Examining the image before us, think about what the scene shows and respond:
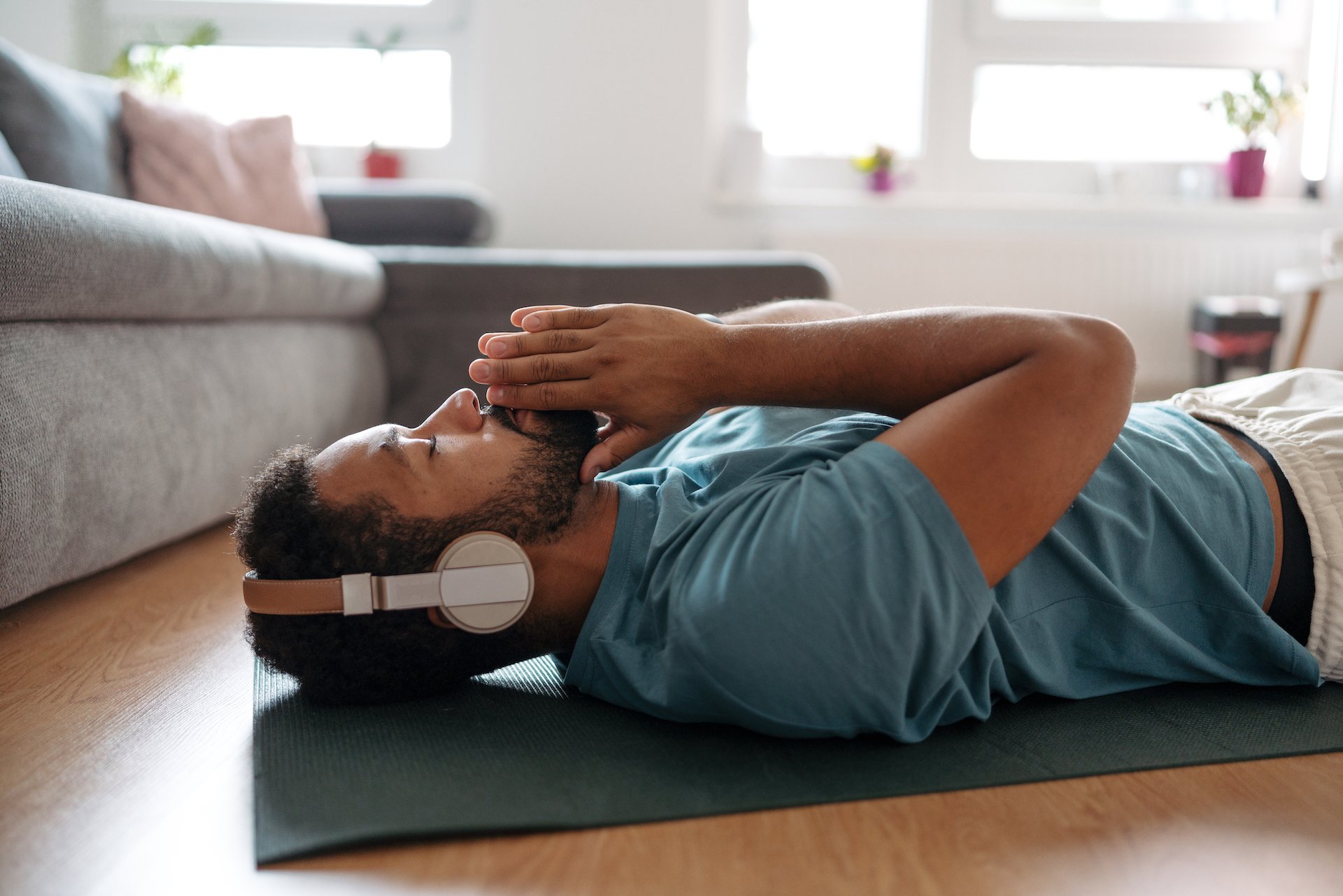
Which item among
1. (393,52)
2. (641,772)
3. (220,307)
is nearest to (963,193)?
(393,52)

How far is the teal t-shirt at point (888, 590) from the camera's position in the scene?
2.54 feet

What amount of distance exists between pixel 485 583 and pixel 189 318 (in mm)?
1118

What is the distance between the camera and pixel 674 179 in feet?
13.5

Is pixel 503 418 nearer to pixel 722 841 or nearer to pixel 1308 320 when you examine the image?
pixel 722 841

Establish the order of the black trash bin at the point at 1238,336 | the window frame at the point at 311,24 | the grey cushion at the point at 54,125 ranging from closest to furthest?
1. the grey cushion at the point at 54,125
2. the black trash bin at the point at 1238,336
3. the window frame at the point at 311,24

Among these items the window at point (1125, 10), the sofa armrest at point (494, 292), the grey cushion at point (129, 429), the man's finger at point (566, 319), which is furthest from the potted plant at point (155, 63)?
the man's finger at point (566, 319)

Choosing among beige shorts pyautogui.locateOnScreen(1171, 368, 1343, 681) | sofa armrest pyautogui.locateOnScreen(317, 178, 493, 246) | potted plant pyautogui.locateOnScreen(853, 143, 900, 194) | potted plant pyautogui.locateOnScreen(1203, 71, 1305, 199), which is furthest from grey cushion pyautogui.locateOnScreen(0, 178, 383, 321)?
potted plant pyautogui.locateOnScreen(1203, 71, 1305, 199)

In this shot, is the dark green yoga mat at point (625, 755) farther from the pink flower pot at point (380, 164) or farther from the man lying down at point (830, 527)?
the pink flower pot at point (380, 164)

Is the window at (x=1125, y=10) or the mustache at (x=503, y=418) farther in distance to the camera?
the window at (x=1125, y=10)

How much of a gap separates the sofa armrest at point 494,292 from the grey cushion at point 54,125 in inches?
28.2

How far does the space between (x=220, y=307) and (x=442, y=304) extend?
857 millimetres

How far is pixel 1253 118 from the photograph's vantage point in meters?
4.10

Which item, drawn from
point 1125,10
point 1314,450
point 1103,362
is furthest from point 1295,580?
point 1125,10

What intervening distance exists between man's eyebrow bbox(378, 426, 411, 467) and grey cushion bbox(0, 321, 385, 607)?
0.54m
